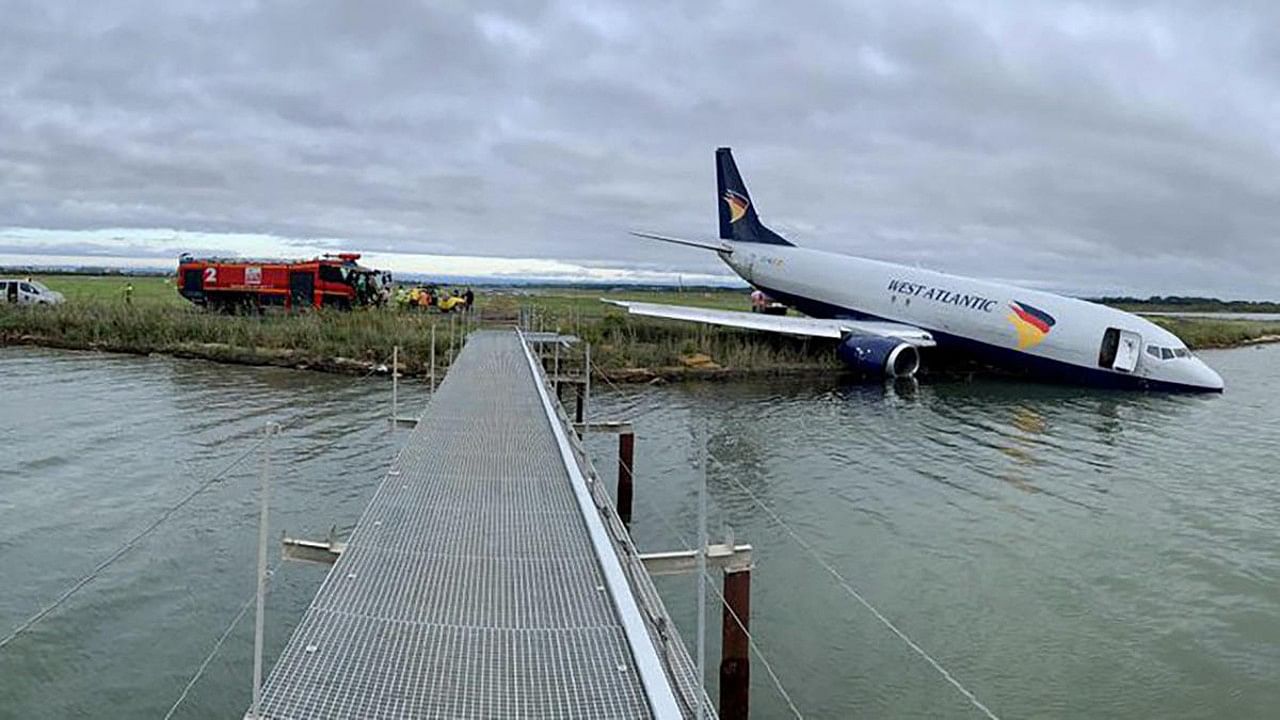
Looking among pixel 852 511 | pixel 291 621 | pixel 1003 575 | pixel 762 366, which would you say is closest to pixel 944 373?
pixel 762 366

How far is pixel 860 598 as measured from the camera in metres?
10.4

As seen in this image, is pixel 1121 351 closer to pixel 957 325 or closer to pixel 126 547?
pixel 957 325

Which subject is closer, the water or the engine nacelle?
the water

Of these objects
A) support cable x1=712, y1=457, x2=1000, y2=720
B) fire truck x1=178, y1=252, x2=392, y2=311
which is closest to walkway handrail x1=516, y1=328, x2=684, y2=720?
support cable x1=712, y1=457, x2=1000, y2=720

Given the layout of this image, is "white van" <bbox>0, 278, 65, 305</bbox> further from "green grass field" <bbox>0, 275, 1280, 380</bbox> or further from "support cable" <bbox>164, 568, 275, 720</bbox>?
"support cable" <bbox>164, 568, 275, 720</bbox>

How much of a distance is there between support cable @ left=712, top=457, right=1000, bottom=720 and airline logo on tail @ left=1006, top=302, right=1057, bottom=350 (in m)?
18.2

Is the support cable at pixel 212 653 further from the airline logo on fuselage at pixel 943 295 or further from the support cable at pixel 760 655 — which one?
the airline logo on fuselage at pixel 943 295

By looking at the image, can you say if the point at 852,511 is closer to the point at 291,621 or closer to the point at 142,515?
the point at 291,621

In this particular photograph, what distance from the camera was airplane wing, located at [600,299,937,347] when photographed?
33531 millimetres

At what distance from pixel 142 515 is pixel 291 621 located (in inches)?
186

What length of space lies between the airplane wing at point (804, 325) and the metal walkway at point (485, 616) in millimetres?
25823

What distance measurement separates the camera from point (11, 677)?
7.98m

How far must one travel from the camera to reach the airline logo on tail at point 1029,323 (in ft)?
101

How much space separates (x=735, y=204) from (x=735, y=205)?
7 centimetres
